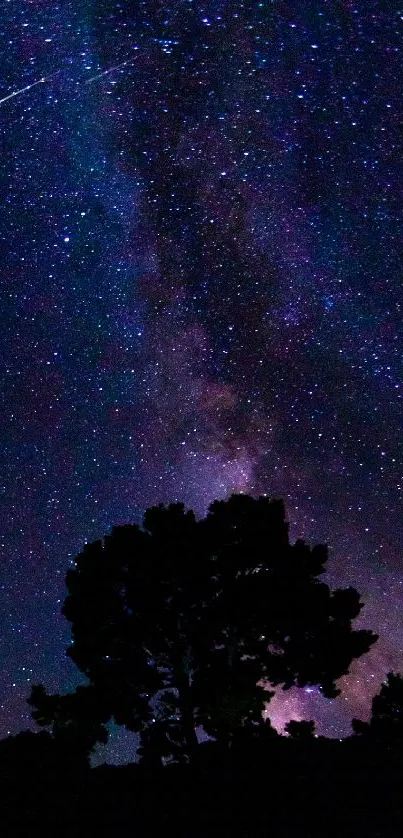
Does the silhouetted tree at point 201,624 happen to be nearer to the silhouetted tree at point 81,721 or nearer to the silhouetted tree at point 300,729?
the silhouetted tree at point 81,721

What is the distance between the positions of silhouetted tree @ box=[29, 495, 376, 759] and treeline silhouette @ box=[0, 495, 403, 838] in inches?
1.5

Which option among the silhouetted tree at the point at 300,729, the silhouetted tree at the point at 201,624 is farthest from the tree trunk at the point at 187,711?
the silhouetted tree at the point at 300,729

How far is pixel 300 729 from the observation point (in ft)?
81.1

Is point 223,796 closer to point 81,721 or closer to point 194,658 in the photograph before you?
point 194,658

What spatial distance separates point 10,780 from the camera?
19828 millimetres

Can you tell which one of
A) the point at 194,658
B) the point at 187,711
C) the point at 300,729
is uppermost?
the point at 194,658

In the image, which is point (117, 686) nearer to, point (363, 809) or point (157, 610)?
point (157, 610)

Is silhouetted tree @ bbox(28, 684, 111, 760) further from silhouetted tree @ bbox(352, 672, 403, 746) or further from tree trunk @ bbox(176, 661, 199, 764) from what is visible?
silhouetted tree @ bbox(352, 672, 403, 746)

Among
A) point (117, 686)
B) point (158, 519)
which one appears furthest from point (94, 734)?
point (158, 519)

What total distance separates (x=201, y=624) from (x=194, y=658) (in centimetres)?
116

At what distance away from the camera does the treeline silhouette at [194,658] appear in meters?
19.4

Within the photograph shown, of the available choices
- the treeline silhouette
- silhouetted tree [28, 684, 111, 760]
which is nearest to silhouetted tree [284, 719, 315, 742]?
the treeline silhouette

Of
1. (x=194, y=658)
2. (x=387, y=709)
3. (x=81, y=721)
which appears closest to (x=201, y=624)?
(x=194, y=658)

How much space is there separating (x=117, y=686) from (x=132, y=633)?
1589mm
